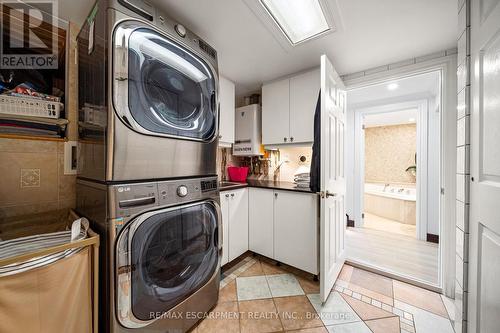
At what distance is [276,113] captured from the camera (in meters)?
2.15

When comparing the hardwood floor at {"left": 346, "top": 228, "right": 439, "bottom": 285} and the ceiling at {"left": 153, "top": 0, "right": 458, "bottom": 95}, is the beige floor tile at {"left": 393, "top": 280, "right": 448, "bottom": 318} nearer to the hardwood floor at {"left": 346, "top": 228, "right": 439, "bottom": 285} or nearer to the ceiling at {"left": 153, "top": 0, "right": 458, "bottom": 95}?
the hardwood floor at {"left": 346, "top": 228, "right": 439, "bottom": 285}

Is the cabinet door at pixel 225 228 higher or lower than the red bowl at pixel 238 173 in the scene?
lower

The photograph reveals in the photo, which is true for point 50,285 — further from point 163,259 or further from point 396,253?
point 396,253

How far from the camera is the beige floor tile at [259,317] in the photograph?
1228 mm

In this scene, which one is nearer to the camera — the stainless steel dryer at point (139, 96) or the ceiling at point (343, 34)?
the stainless steel dryer at point (139, 96)

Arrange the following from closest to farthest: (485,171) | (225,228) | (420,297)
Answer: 1. (485,171)
2. (420,297)
3. (225,228)

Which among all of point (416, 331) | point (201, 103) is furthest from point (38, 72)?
point (416, 331)

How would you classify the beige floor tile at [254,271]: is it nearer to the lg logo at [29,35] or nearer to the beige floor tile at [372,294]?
the beige floor tile at [372,294]

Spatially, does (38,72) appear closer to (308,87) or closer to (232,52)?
(232,52)

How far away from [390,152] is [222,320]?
5.44 meters

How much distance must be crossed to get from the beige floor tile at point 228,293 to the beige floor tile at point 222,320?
0.14 ft

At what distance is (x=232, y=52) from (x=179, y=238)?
157cm

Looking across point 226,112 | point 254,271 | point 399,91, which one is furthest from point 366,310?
point 399,91

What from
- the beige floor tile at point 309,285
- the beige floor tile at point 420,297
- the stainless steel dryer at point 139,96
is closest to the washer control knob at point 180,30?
the stainless steel dryer at point 139,96
